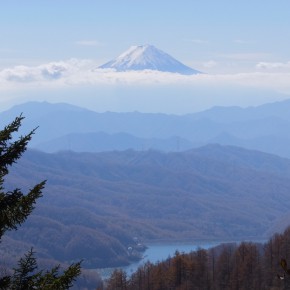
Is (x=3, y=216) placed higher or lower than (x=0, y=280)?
higher

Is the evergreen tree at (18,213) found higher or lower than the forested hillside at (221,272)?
lower

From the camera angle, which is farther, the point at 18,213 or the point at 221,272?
the point at 221,272

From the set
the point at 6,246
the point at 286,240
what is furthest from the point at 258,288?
the point at 6,246

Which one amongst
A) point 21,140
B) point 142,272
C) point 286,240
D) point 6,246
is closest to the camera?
point 21,140

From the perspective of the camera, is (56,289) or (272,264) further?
(272,264)

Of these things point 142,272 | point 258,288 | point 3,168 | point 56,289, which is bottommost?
point 56,289

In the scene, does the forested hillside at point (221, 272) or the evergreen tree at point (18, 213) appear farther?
the forested hillside at point (221, 272)

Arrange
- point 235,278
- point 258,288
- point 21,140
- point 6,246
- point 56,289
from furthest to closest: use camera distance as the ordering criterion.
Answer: point 6,246 → point 235,278 → point 258,288 → point 21,140 → point 56,289

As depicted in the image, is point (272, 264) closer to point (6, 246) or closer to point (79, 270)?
point (79, 270)
